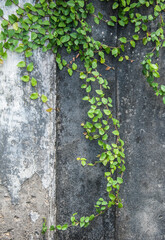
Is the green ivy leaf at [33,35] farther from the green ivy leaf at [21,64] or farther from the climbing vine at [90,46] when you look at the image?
the green ivy leaf at [21,64]

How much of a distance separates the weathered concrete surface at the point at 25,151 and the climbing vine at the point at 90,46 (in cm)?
6

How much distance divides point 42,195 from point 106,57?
111cm

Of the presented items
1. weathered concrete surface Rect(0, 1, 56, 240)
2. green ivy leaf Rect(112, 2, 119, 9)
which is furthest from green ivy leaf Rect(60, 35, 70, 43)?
green ivy leaf Rect(112, 2, 119, 9)

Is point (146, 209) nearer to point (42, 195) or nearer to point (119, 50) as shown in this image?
point (42, 195)

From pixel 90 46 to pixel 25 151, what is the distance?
861 mm

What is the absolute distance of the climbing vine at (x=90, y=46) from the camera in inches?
63.1

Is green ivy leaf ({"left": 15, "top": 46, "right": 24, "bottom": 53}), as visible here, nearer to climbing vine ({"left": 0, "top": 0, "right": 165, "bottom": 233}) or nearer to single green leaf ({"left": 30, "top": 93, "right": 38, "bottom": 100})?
climbing vine ({"left": 0, "top": 0, "right": 165, "bottom": 233})

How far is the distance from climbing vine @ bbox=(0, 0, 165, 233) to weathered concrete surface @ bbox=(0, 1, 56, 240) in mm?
59

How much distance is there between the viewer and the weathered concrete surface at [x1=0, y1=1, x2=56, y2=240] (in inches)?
64.5

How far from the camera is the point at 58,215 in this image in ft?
5.83

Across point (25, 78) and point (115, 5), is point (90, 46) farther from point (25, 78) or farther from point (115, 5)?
point (25, 78)

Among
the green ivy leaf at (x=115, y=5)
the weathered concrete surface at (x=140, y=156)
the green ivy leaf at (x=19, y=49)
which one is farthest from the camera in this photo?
the weathered concrete surface at (x=140, y=156)

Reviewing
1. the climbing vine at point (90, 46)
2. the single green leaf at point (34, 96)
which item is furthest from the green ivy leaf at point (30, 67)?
the single green leaf at point (34, 96)

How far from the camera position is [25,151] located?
1672mm
